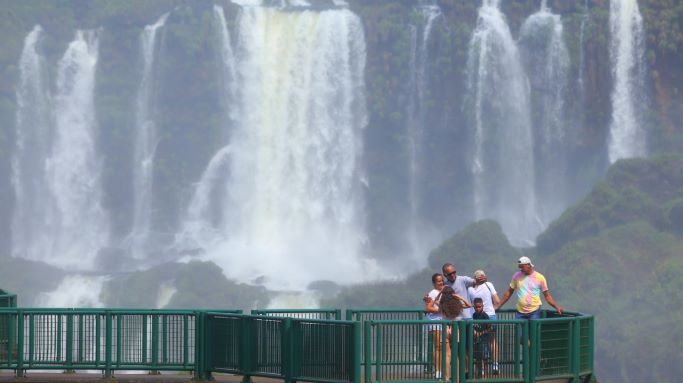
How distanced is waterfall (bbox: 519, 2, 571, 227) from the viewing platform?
253 ft

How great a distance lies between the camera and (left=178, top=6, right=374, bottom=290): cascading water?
365ft

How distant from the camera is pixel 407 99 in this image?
115 m

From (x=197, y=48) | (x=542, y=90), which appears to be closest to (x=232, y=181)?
(x=197, y=48)

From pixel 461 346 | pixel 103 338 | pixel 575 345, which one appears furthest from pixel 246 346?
pixel 575 345

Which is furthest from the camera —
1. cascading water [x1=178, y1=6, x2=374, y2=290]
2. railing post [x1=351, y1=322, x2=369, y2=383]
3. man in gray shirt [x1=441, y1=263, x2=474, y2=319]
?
cascading water [x1=178, y1=6, x2=374, y2=290]

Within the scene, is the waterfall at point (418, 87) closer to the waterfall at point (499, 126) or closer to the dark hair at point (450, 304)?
the waterfall at point (499, 126)

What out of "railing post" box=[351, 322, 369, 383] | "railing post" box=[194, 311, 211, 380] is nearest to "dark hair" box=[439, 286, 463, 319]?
"railing post" box=[351, 322, 369, 383]

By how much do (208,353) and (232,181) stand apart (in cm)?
8244

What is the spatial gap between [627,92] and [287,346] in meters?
81.0

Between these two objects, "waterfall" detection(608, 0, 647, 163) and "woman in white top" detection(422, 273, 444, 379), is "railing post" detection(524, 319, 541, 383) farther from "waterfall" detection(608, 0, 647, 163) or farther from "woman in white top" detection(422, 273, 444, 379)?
"waterfall" detection(608, 0, 647, 163)

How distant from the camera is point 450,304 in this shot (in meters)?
30.5

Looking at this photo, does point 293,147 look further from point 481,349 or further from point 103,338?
point 481,349

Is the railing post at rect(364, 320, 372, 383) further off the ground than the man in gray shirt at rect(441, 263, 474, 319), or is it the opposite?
the man in gray shirt at rect(441, 263, 474, 319)

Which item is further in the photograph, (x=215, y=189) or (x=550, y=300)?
(x=215, y=189)
